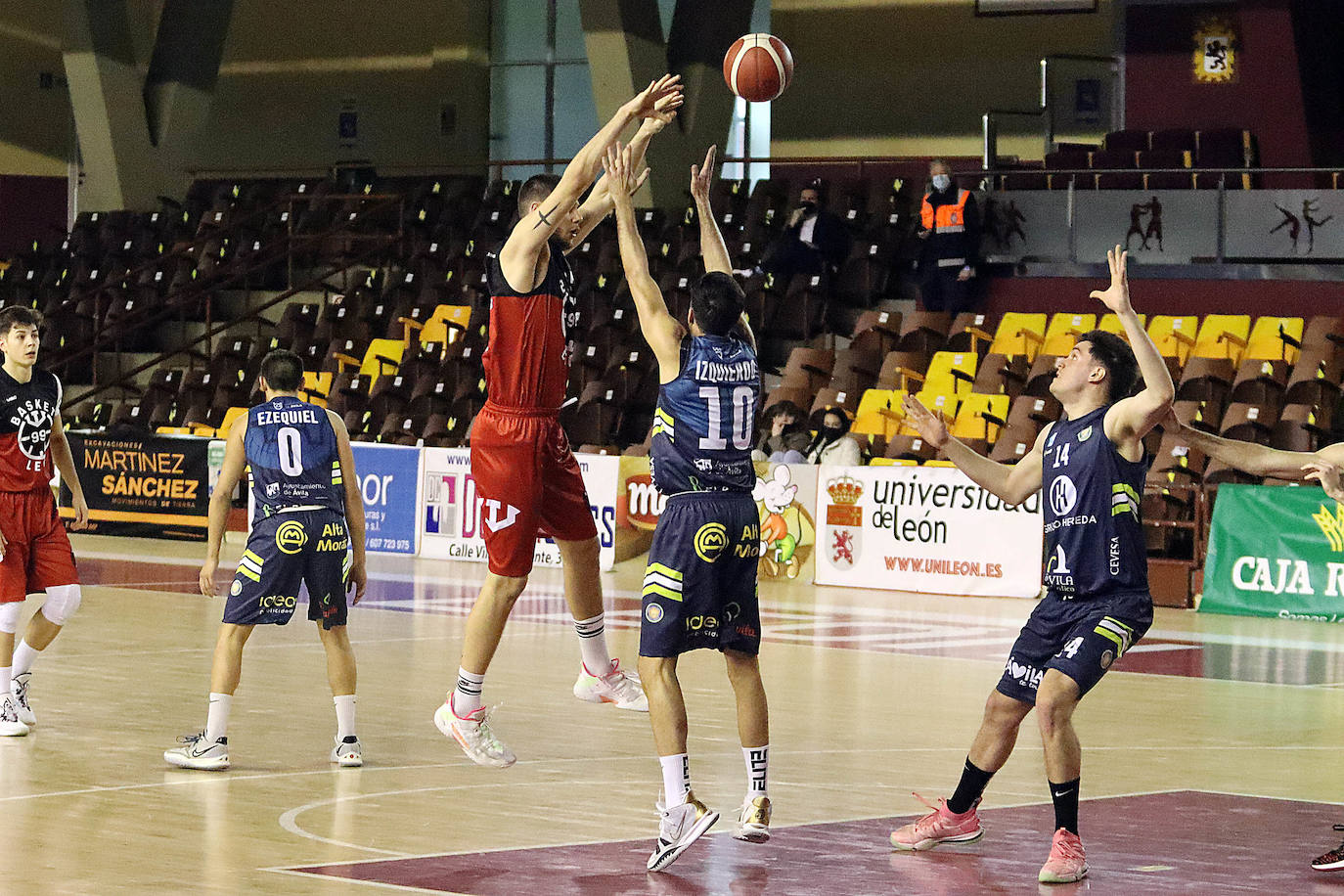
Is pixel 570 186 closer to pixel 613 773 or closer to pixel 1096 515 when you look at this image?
pixel 1096 515

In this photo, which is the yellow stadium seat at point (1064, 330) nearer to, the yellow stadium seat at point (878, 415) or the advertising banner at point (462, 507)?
the yellow stadium seat at point (878, 415)

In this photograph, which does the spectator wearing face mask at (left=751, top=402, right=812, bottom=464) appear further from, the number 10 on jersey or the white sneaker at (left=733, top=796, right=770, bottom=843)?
the white sneaker at (left=733, top=796, right=770, bottom=843)

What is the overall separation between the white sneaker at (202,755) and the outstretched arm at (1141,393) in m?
Result: 4.19

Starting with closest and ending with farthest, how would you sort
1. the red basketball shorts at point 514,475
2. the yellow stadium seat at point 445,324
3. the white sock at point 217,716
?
the red basketball shorts at point 514,475 < the white sock at point 217,716 < the yellow stadium seat at point 445,324

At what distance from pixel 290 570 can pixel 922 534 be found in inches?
413

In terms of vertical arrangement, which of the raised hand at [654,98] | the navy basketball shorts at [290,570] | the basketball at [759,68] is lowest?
the navy basketball shorts at [290,570]

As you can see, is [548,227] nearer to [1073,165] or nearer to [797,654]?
[797,654]

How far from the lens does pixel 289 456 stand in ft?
30.5

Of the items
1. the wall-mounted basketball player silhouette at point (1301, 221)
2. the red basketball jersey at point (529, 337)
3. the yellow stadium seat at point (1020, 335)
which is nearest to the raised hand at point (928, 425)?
the red basketball jersey at point (529, 337)

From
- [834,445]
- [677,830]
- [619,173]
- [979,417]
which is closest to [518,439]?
[619,173]

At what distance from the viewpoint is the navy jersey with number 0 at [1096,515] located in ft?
23.2

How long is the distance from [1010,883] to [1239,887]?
0.75 m

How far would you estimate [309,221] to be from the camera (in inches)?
1190

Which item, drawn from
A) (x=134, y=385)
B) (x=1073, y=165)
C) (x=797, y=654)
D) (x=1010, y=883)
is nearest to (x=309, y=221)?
(x=134, y=385)
